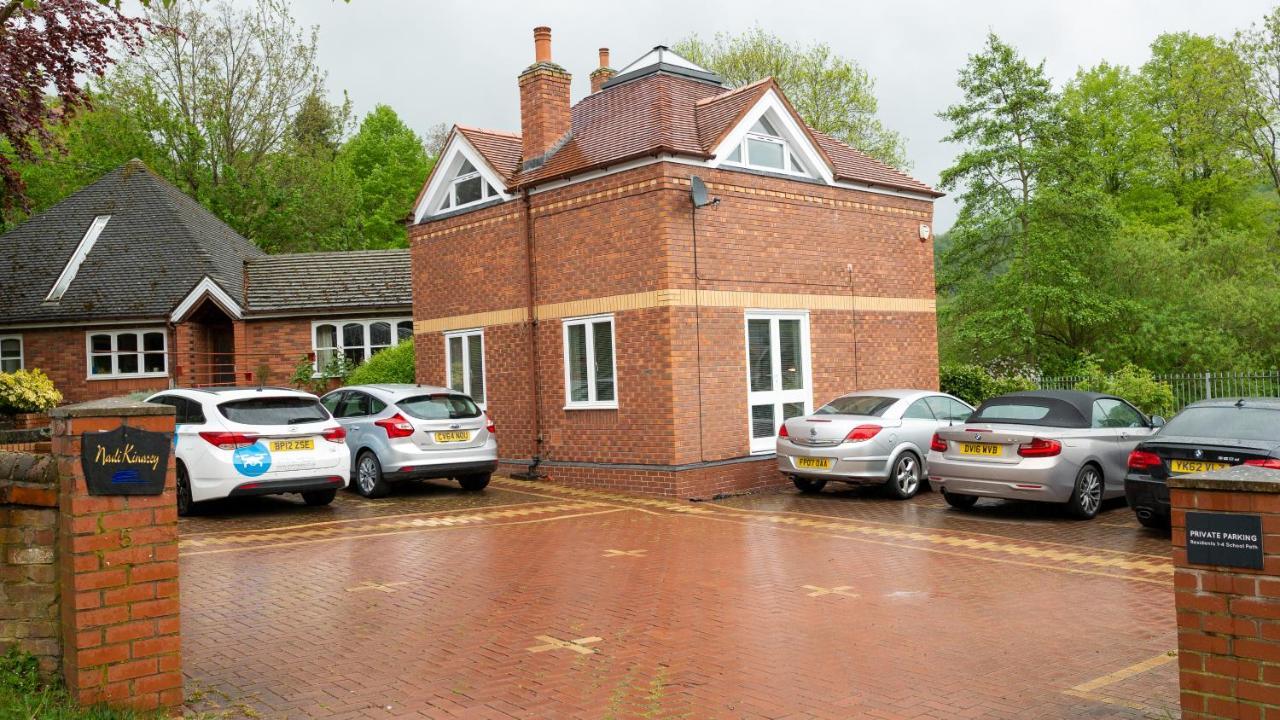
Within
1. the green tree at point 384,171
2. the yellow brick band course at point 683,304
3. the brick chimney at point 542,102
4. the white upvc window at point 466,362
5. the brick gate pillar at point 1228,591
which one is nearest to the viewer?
the brick gate pillar at point 1228,591

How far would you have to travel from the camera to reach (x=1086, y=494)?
12.0 meters

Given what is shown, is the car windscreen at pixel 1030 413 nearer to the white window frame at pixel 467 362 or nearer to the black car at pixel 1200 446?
A: the black car at pixel 1200 446

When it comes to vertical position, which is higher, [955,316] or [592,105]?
[592,105]

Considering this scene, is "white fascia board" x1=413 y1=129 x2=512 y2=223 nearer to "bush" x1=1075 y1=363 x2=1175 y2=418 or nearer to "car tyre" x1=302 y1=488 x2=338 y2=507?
"car tyre" x1=302 y1=488 x2=338 y2=507

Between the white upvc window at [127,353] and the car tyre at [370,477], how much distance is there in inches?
599

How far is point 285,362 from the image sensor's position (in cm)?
2688

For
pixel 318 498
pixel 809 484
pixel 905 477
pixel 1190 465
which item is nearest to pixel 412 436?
pixel 318 498

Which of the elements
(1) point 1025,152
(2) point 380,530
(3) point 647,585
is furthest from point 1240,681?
(1) point 1025,152

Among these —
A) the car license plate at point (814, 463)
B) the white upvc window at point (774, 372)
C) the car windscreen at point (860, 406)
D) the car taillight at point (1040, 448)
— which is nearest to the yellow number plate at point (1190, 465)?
the car taillight at point (1040, 448)

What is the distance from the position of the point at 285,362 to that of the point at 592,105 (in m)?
12.7

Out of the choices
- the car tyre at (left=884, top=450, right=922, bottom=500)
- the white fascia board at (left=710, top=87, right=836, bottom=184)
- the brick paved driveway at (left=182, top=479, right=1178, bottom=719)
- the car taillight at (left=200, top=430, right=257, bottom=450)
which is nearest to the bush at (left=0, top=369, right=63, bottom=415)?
the brick paved driveway at (left=182, top=479, right=1178, bottom=719)

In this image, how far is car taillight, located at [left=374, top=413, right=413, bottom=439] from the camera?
14.1 meters

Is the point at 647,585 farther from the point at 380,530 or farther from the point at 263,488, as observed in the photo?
the point at 263,488

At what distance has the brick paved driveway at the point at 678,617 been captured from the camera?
537 centimetres
